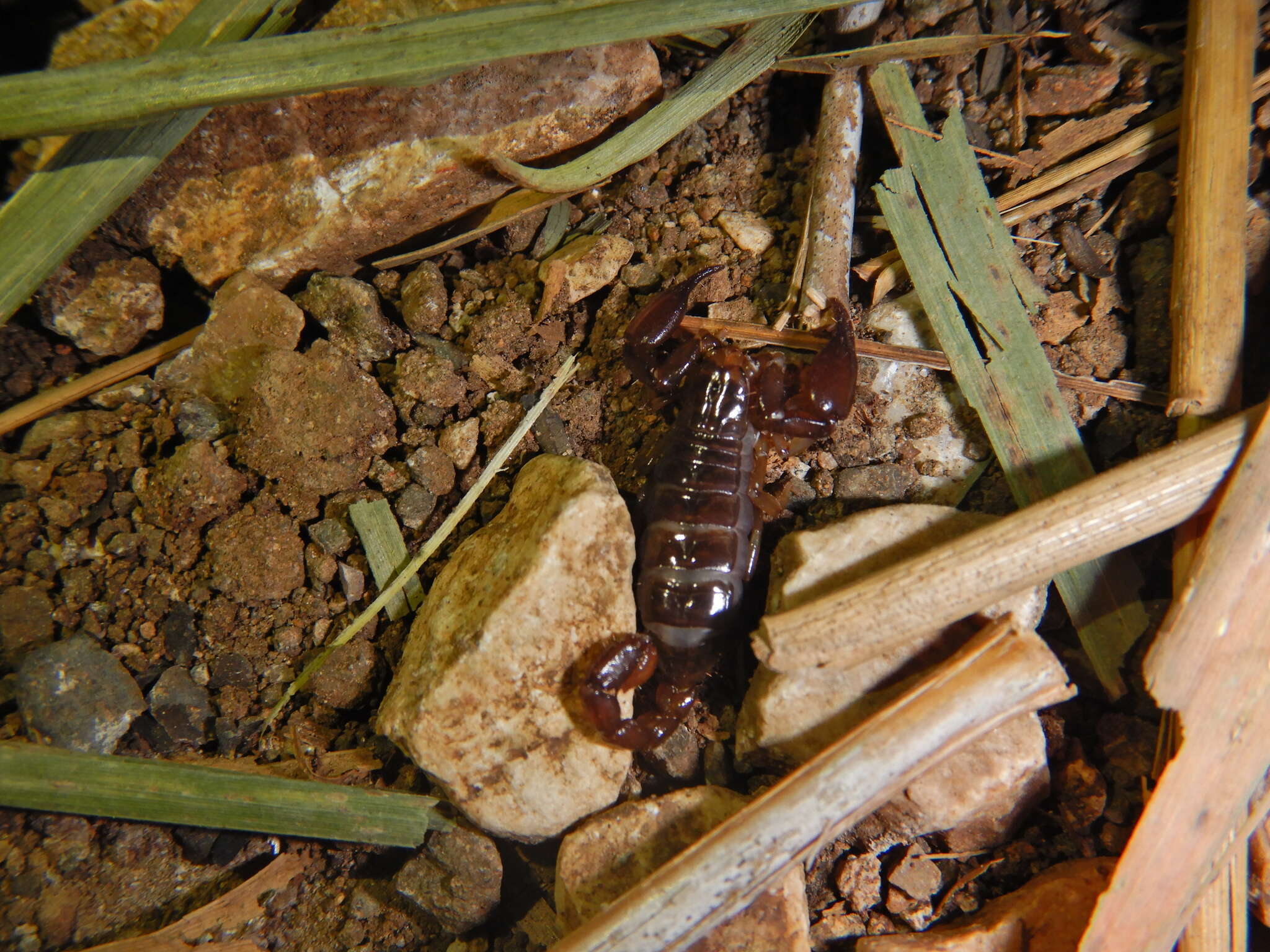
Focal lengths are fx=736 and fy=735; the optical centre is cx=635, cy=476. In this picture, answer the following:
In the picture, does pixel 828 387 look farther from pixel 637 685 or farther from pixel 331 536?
pixel 331 536

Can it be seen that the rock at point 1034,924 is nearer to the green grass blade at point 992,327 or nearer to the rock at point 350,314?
the green grass blade at point 992,327

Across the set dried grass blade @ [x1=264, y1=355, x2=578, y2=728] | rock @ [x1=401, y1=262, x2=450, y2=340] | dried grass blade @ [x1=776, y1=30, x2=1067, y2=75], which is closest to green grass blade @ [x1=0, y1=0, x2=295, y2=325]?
rock @ [x1=401, y1=262, x2=450, y2=340]

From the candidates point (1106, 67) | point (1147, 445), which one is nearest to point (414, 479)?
point (1147, 445)

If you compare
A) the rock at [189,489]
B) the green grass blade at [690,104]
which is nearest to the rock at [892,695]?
the green grass blade at [690,104]

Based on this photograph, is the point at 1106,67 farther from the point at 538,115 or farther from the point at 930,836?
the point at 930,836

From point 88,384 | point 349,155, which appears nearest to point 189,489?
point 88,384

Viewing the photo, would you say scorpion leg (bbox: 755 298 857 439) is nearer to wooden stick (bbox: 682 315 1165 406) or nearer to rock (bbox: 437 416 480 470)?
wooden stick (bbox: 682 315 1165 406)
